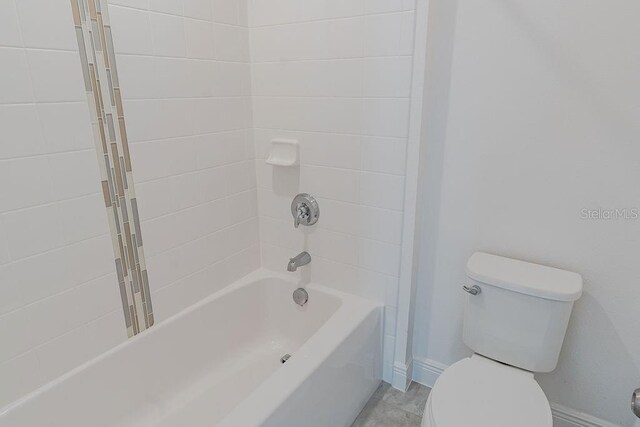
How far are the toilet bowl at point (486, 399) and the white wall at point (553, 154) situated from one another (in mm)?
366

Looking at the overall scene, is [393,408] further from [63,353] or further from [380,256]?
[63,353]

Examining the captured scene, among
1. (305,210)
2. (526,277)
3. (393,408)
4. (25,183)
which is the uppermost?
(25,183)

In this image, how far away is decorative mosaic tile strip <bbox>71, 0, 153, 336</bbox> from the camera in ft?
4.19

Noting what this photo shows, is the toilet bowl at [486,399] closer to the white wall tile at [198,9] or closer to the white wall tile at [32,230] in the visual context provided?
the white wall tile at [32,230]

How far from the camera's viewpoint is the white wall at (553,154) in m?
1.31

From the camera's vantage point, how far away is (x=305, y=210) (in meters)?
1.88

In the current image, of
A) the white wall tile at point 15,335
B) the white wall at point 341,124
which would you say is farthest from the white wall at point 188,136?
the white wall tile at point 15,335

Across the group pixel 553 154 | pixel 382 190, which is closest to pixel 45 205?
pixel 382 190

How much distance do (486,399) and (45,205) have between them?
1520mm

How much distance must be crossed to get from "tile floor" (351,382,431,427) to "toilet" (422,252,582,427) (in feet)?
1.46

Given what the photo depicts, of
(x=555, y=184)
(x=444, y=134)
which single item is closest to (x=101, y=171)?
(x=444, y=134)

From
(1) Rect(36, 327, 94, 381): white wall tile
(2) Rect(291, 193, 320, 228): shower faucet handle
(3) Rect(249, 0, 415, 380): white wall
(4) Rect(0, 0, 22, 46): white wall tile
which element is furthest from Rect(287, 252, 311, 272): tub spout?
(4) Rect(0, 0, 22, 46): white wall tile

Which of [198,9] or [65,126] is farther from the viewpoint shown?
[198,9]

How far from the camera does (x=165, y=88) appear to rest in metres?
1.53
